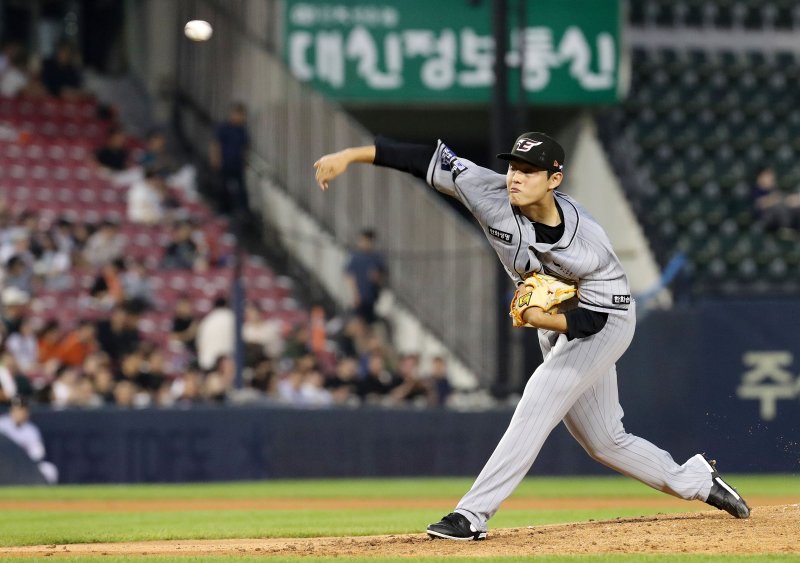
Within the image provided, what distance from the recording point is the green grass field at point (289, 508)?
8688 mm

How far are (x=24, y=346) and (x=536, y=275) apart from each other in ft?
28.9

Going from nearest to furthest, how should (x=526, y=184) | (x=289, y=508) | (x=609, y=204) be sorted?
1. (x=526, y=184)
2. (x=289, y=508)
3. (x=609, y=204)

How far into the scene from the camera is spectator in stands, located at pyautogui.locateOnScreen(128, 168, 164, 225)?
18203 mm

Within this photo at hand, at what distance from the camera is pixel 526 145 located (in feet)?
22.8

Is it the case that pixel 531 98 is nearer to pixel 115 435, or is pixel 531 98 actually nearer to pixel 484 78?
pixel 484 78

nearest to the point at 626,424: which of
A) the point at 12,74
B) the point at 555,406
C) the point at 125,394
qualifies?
the point at 125,394

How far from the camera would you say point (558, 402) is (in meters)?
7.12

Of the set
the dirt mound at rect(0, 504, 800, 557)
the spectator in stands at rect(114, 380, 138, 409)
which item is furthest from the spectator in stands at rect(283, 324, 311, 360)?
the dirt mound at rect(0, 504, 800, 557)

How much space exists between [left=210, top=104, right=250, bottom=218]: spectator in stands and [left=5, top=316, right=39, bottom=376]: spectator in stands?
3655mm

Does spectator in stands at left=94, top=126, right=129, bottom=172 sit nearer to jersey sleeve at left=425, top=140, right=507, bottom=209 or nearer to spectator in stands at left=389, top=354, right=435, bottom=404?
spectator in stands at left=389, top=354, right=435, bottom=404

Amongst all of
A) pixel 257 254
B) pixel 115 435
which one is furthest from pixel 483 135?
pixel 115 435

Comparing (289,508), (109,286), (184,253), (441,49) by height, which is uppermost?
(441,49)

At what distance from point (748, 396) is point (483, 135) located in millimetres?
8879

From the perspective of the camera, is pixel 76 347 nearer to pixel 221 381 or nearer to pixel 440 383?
pixel 221 381
